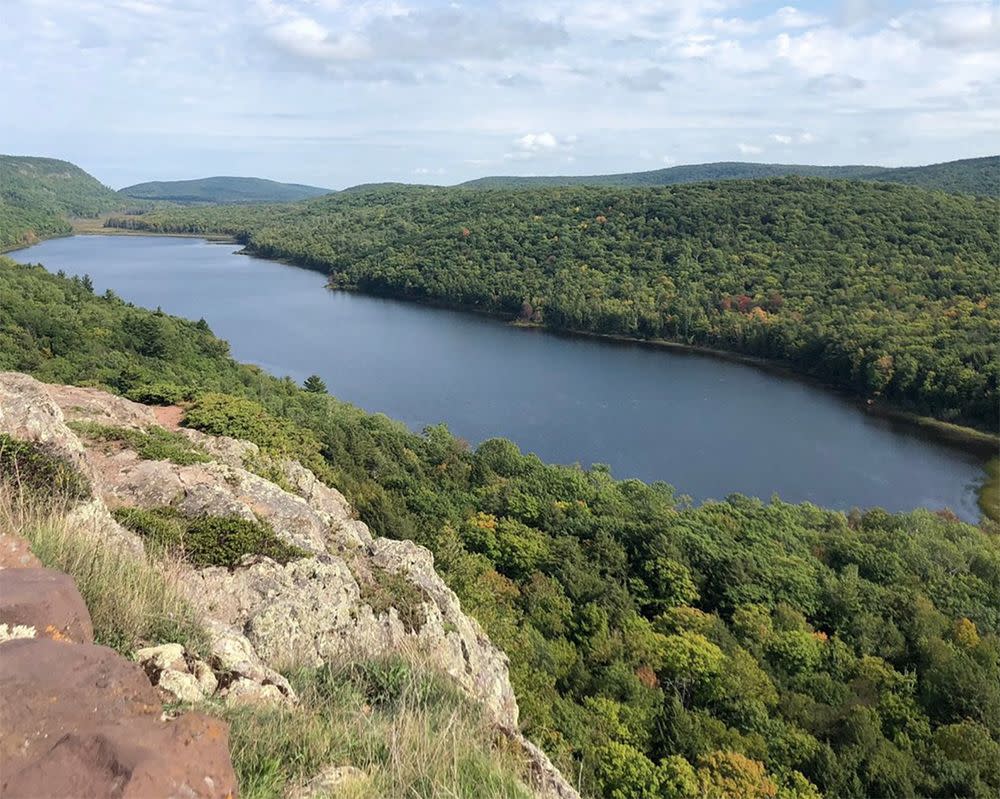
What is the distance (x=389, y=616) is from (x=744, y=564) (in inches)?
553

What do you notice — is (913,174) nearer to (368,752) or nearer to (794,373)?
(794,373)

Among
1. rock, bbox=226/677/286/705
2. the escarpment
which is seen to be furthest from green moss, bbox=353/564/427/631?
rock, bbox=226/677/286/705

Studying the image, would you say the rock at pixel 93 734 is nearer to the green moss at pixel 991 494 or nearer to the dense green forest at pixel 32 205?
A: the green moss at pixel 991 494

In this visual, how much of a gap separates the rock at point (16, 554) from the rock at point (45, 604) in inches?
14.6

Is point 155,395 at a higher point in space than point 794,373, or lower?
higher

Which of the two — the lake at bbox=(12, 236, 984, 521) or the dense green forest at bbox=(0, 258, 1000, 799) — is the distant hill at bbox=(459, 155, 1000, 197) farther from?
the dense green forest at bbox=(0, 258, 1000, 799)

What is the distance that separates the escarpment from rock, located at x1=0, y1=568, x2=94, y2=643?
0.36 metres

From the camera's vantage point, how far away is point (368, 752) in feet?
9.89

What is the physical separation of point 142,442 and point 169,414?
6.25 m

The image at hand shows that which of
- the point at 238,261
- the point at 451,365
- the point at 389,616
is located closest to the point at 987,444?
the point at 451,365

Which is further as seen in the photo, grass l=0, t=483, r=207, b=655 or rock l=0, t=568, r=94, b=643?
grass l=0, t=483, r=207, b=655

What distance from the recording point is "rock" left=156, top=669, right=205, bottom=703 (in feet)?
10.1

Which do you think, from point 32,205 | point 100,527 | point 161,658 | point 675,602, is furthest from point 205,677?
point 32,205

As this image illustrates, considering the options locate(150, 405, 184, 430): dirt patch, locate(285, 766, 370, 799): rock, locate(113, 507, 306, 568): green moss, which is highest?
locate(285, 766, 370, 799): rock
